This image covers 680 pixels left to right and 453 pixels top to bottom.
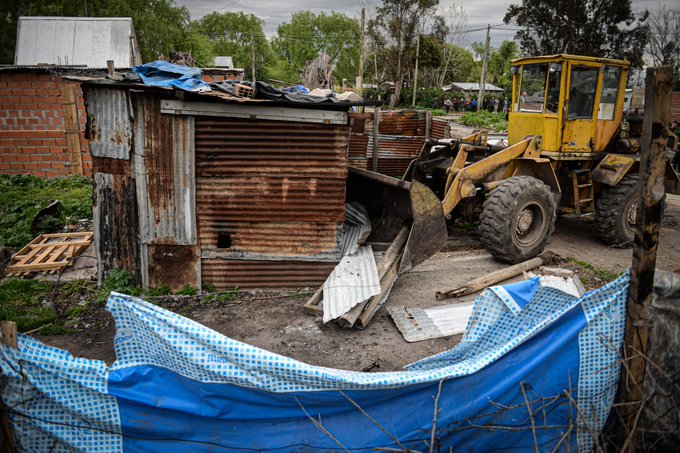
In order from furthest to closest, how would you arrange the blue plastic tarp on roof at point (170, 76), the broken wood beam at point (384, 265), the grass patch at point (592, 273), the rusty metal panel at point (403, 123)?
the rusty metal panel at point (403, 123) → the grass patch at point (592, 273) → the blue plastic tarp on roof at point (170, 76) → the broken wood beam at point (384, 265)

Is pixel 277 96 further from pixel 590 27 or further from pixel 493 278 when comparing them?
pixel 590 27

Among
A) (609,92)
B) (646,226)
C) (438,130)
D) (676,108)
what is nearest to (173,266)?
(646,226)

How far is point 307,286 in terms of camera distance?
22.4 ft

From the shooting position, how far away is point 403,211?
299 inches

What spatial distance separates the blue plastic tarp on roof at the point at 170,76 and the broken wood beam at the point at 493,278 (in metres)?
4.17

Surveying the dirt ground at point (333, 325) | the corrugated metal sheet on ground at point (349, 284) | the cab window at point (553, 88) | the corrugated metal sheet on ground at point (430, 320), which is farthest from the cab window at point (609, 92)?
the corrugated metal sheet on ground at point (349, 284)

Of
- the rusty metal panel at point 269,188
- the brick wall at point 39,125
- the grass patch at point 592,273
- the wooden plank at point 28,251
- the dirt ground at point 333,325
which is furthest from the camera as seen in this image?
the brick wall at point 39,125

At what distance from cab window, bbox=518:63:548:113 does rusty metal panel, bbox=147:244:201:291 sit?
5.98 meters

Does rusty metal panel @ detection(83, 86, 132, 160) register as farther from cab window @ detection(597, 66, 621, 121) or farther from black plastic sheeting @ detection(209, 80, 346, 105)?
cab window @ detection(597, 66, 621, 121)

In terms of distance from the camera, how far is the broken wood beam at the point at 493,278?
21.4 ft

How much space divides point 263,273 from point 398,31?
1580 inches

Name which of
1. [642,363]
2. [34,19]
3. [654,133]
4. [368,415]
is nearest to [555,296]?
[642,363]

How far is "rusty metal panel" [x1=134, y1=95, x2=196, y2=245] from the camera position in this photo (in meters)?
6.10

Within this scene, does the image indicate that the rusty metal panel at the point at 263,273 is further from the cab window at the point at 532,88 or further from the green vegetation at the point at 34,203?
the cab window at the point at 532,88
